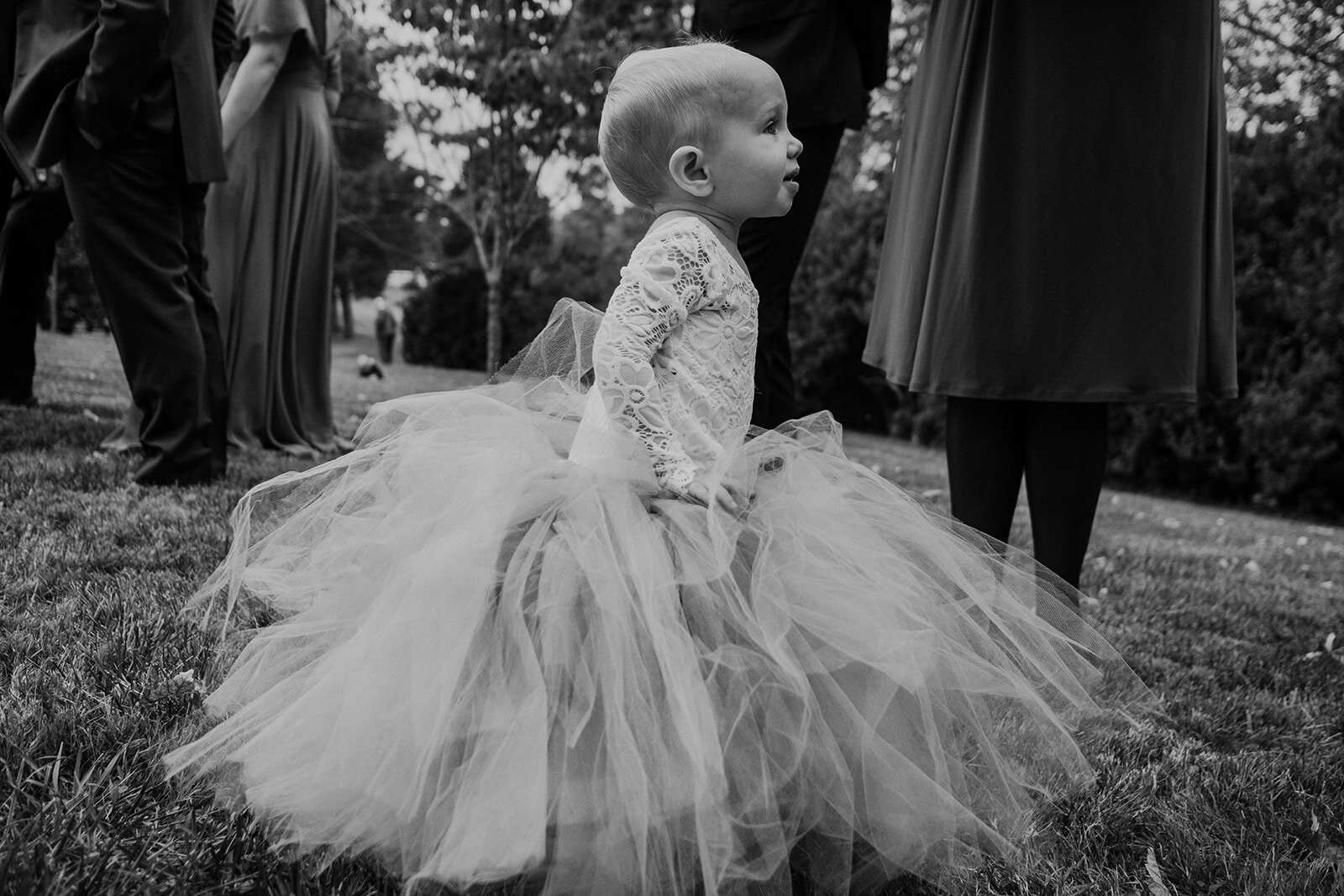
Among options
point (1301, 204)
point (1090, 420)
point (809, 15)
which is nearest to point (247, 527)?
point (1090, 420)

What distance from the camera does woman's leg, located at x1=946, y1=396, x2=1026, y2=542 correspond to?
8.04 feet

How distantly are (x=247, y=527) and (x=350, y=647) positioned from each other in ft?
1.44

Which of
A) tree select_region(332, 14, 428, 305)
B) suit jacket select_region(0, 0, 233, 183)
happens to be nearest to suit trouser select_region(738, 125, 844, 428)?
suit jacket select_region(0, 0, 233, 183)

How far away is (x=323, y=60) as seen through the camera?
5.09 metres

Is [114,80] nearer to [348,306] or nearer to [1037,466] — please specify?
[1037,466]

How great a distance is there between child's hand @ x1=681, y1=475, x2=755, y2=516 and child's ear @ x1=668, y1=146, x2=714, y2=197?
51 cm

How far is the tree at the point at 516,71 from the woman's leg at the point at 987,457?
706 centimetres

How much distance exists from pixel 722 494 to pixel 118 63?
9.21 feet

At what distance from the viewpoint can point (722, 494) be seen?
4.93ft

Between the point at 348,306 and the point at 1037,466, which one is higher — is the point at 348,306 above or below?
above

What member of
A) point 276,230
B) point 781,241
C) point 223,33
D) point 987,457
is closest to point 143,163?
point 223,33

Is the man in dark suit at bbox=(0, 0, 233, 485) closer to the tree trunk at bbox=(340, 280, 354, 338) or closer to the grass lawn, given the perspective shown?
the grass lawn

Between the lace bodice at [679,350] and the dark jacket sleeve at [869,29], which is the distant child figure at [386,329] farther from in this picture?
the lace bodice at [679,350]

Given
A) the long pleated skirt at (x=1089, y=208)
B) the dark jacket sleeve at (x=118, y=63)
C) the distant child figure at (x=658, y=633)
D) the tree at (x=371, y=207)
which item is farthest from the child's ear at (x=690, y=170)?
the tree at (x=371, y=207)
